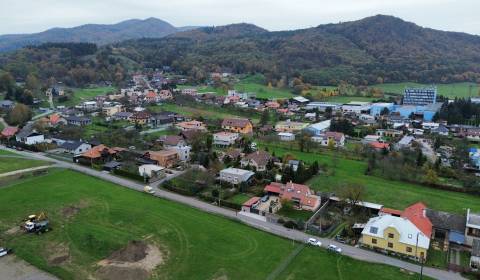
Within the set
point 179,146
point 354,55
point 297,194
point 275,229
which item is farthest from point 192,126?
point 354,55

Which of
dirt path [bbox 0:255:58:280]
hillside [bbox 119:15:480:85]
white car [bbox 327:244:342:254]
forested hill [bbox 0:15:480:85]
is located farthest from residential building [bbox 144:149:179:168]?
hillside [bbox 119:15:480:85]

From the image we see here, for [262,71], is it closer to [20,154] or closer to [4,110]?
[4,110]

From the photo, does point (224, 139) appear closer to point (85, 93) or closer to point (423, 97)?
point (423, 97)

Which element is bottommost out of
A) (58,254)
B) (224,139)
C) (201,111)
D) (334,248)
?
(58,254)

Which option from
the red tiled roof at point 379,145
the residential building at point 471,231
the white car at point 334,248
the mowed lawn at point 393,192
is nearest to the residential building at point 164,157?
the mowed lawn at point 393,192

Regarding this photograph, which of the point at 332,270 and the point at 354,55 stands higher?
the point at 354,55

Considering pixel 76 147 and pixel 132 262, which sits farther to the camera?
pixel 76 147

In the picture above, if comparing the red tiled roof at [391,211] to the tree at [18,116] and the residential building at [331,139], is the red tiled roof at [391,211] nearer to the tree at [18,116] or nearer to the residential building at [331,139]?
the residential building at [331,139]

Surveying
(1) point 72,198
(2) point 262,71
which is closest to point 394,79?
(2) point 262,71
